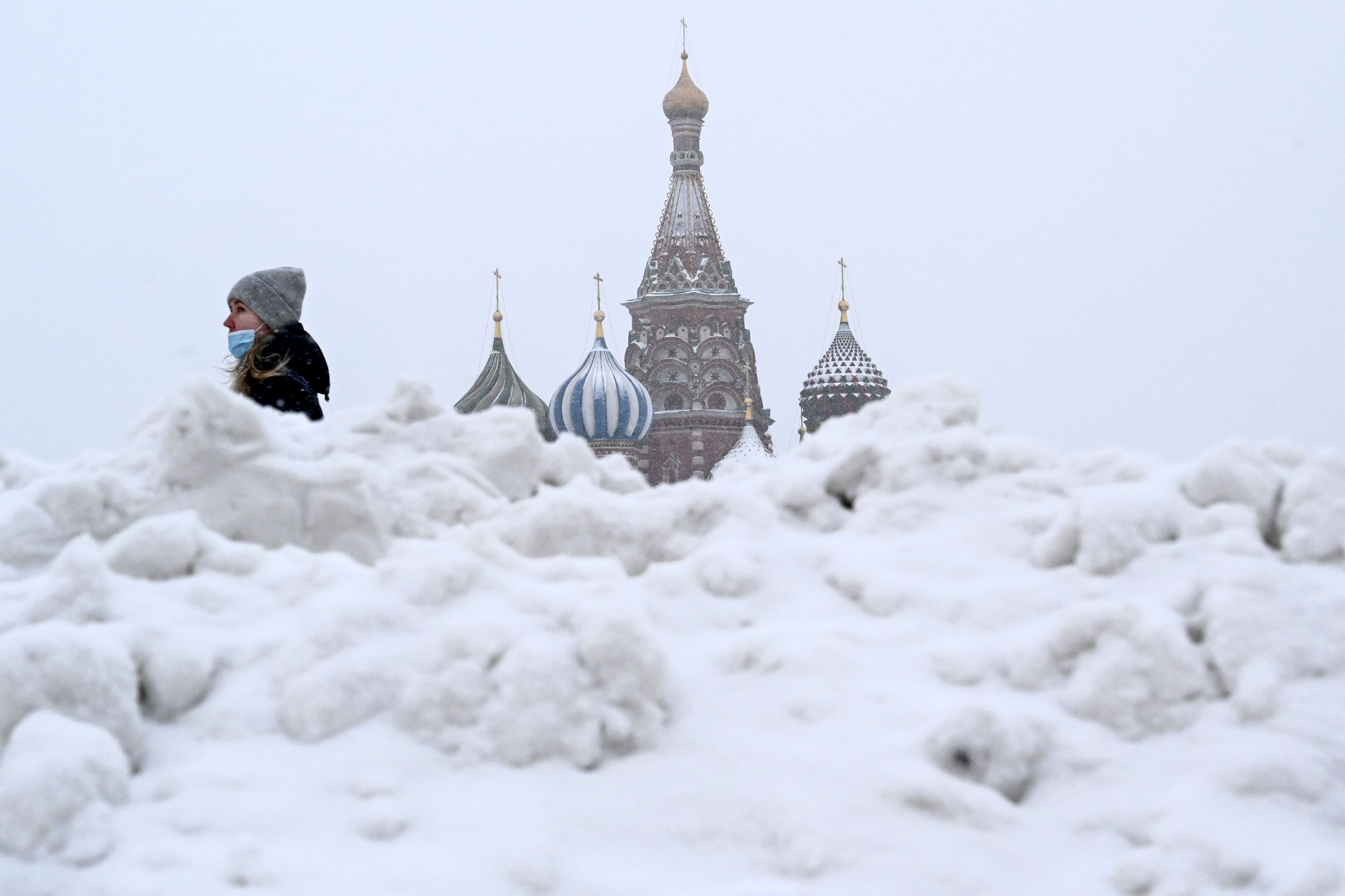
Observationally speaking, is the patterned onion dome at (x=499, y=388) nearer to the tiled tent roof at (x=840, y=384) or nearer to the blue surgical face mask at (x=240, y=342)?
the tiled tent roof at (x=840, y=384)

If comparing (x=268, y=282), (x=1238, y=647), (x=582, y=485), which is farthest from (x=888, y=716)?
(x=268, y=282)

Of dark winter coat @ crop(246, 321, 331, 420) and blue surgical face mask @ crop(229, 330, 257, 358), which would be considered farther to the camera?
blue surgical face mask @ crop(229, 330, 257, 358)

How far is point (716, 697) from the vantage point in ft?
7.36

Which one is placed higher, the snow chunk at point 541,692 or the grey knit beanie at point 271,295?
the grey knit beanie at point 271,295

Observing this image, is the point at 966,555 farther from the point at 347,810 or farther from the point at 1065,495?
the point at 347,810

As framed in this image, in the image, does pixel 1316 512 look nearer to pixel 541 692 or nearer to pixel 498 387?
pixel 541 692

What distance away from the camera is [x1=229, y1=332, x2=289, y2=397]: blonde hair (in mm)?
3945

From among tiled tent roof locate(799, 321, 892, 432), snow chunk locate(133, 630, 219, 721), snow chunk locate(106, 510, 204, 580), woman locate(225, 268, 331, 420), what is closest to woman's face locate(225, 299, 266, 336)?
woman locate(225, 268, 331, 420)

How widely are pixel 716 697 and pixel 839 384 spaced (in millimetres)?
29467

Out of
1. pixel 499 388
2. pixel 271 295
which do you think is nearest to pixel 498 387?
pixel 499 388

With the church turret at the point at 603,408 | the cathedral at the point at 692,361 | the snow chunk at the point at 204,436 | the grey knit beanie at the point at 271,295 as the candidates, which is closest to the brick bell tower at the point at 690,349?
the cathedral at the point at 692,361

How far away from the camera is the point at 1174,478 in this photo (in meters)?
2.58

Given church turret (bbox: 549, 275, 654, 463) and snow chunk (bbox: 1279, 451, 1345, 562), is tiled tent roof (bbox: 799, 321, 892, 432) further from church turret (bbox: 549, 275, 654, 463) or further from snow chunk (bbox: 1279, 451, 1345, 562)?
snow chunk (bbox: 1279, 451, 1345, 562)

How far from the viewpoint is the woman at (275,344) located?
395cm
